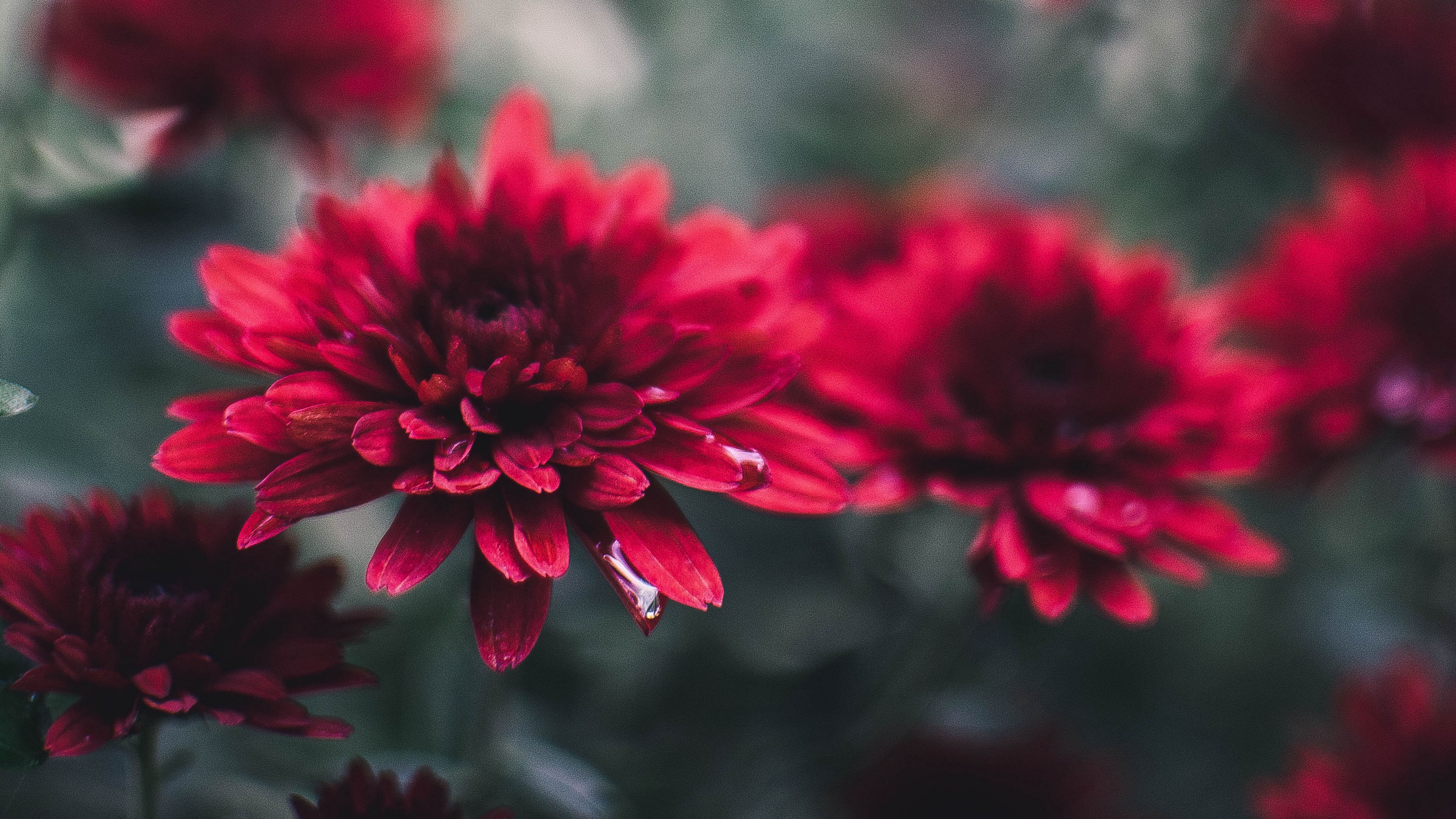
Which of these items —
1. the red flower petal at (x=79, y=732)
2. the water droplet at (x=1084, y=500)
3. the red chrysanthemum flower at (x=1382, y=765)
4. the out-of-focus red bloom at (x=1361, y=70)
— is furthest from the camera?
the out-of-focus red bloom at (x=1361, y=70)

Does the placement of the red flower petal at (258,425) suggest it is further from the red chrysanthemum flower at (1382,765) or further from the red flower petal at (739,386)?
the red chrysanthemum flower at (1382,765)

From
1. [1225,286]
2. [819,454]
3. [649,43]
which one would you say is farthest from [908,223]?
[649,43]

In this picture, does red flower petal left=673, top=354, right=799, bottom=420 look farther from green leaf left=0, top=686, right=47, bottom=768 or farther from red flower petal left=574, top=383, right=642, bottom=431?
green leaf left=0, top=686, right=47, bottom=768

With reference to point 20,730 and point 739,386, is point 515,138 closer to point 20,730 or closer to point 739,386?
point 739,386

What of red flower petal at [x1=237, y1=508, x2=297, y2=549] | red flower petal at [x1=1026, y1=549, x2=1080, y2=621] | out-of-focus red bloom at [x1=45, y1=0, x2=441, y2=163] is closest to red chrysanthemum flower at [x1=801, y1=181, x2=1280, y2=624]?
red flower petal at [x1=1026, y1=549, x2=1080, y2=621]

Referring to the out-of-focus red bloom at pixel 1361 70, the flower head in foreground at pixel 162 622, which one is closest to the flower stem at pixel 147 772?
the flower head in foreground at pixel 162 622
